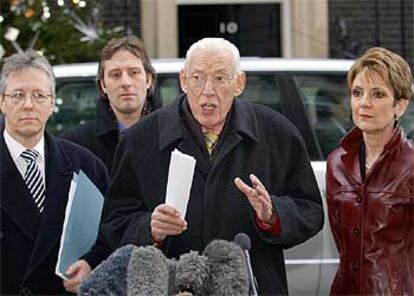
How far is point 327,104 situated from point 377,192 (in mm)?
2724

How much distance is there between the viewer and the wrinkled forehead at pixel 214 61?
3.49 meters

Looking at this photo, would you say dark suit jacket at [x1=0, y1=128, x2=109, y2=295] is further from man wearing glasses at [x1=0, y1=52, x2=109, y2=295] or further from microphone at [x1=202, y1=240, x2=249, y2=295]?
microphone at [x1=202, y1=240, x2=249, y2=295]

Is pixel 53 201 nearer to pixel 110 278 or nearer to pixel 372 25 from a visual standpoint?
pixel 110 278

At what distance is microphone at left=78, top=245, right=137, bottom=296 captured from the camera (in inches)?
120

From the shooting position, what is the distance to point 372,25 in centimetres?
1082

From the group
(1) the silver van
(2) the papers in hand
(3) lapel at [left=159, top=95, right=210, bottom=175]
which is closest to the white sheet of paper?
(3) lapel at [left=159, top=95, right=210, bottom=175]

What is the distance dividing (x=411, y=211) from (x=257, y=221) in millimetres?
561

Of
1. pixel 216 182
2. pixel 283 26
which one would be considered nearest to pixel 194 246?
pixel 216 182

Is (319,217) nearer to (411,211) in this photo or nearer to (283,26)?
(411,211)

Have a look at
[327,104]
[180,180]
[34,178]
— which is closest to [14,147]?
[34,178]

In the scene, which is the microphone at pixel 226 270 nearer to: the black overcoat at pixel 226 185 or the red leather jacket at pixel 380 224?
the black overcoat at pixel 226 185

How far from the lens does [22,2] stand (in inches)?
348

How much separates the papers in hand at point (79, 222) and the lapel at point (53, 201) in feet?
0.24

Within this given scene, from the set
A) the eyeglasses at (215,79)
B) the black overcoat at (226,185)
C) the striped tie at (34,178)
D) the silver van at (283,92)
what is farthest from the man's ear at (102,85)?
the eyeglasses at (215,79)
